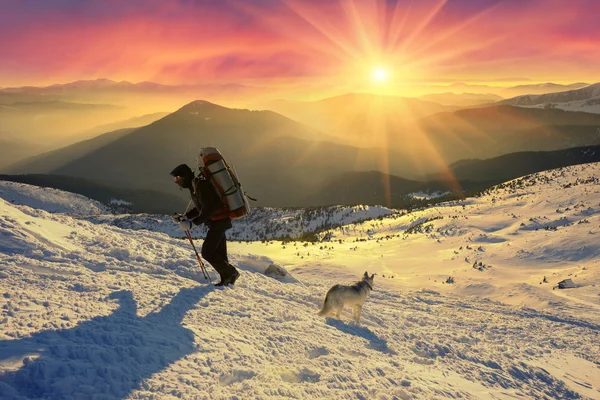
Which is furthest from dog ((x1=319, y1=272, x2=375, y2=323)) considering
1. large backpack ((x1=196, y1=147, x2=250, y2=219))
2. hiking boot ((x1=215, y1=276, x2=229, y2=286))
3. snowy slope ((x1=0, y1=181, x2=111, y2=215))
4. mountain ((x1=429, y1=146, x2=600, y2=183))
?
mountain ((x1=429, y1=146, x2=600, y2=183))

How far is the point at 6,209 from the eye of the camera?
21.7 feet

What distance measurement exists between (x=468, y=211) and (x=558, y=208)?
6.06 m

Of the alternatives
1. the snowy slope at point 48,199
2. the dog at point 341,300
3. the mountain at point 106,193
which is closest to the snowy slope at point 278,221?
the dog at point 341,300

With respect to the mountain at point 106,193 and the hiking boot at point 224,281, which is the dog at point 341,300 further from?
the mountain at point 106,193

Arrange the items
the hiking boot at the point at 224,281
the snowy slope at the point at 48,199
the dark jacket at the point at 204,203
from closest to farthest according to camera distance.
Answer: the dark jacket at the point at 204,203, the hiking boot at the point at 224,281, the snowy slope at the point at 48,199

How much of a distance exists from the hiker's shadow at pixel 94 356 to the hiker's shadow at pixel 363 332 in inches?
106

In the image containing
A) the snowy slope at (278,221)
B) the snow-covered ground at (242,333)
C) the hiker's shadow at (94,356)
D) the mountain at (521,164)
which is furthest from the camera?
the mountain at (521,164)

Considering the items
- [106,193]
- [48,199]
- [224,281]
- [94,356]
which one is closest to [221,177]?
[224,281]

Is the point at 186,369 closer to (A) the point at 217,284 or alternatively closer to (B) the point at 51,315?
(B) the point at 51,315

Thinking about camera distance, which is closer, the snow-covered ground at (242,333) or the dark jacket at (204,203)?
the snow-covered ground at (242,333)

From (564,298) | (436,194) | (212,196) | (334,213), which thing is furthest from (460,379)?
(436,194)

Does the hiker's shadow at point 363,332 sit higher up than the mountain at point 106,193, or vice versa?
the hiker's shadow at point 363,332


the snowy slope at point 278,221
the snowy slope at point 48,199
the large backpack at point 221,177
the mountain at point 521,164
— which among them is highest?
the mountain at point 521,164

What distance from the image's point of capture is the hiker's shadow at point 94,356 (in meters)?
2.55
